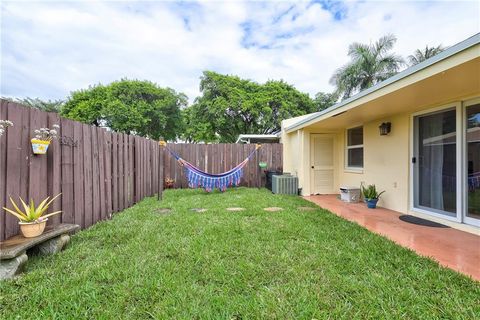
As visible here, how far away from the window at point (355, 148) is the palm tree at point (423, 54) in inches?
439

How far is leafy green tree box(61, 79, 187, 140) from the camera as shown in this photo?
1658 centimetres

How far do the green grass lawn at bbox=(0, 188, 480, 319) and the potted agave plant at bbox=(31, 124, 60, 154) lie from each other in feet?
3.49

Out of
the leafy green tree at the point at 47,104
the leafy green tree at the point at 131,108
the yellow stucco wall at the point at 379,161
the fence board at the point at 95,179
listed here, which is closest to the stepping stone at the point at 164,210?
the fence board at the point at 95,179

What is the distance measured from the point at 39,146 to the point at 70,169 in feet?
2.15

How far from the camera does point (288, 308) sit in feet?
5.15

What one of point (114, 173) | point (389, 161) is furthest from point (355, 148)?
point (114, 173)

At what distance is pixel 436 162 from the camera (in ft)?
12.1

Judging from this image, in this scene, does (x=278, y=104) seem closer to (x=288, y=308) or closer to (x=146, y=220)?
(x=146, y=220)

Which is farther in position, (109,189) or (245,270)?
(109,189)

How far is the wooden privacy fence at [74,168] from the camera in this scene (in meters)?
2.17

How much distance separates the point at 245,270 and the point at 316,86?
757 inches

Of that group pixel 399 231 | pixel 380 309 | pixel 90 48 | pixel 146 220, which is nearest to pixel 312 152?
pixel 399 231

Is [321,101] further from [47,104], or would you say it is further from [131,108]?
[47,104]

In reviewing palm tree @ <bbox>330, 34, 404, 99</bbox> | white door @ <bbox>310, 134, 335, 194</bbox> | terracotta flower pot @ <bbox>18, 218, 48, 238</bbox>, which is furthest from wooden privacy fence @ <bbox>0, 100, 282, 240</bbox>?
palm tree @ <bbox>330, 34, 404, 99</bbox>
